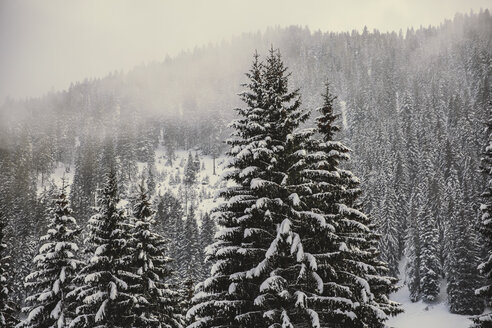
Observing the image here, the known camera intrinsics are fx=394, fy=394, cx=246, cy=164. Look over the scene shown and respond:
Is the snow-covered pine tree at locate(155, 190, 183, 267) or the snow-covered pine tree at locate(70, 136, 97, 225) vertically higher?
the snow-covered pine tree at locate(70, 136, 97, 225)

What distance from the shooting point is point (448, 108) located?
158 meters

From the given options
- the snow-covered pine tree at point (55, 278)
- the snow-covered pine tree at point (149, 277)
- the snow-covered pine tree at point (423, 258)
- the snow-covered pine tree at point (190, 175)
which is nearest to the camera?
the snow-covered pine tree at point (149, 277)

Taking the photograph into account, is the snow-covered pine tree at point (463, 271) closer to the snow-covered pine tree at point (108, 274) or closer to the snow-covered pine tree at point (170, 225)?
the snow-covered pine tree at point (170, 225)

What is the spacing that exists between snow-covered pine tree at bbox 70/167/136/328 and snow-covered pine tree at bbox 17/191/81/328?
5.33 feet

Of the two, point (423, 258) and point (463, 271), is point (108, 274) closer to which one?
point (463, 271)

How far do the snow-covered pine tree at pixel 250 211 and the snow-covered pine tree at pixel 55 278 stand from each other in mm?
11526

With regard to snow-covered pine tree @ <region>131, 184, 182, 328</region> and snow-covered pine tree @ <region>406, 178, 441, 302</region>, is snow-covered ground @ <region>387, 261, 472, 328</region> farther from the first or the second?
snow-covered pine tree @ <region>131, 184, 182, 328</region>

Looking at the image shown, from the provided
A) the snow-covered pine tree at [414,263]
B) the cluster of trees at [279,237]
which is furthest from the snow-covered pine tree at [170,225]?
the cluster of trees at [279,237]

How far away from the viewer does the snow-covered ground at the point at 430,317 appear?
55938 millimetres

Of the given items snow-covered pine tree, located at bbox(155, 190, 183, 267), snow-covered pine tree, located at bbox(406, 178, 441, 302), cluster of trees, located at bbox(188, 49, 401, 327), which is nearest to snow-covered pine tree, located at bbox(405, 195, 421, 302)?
snow-covered pine tree, located at bbox(406, 178, 441, 302)

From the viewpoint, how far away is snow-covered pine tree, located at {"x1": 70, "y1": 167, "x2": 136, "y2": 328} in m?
19.8

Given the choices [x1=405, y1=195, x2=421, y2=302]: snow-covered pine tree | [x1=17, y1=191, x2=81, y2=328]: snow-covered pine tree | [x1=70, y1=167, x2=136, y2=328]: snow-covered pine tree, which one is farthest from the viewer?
[x1=405, y1=195, x2=421, y2=302]: snow-covered pine tree

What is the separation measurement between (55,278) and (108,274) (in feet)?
15.3

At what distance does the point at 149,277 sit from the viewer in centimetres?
2250
